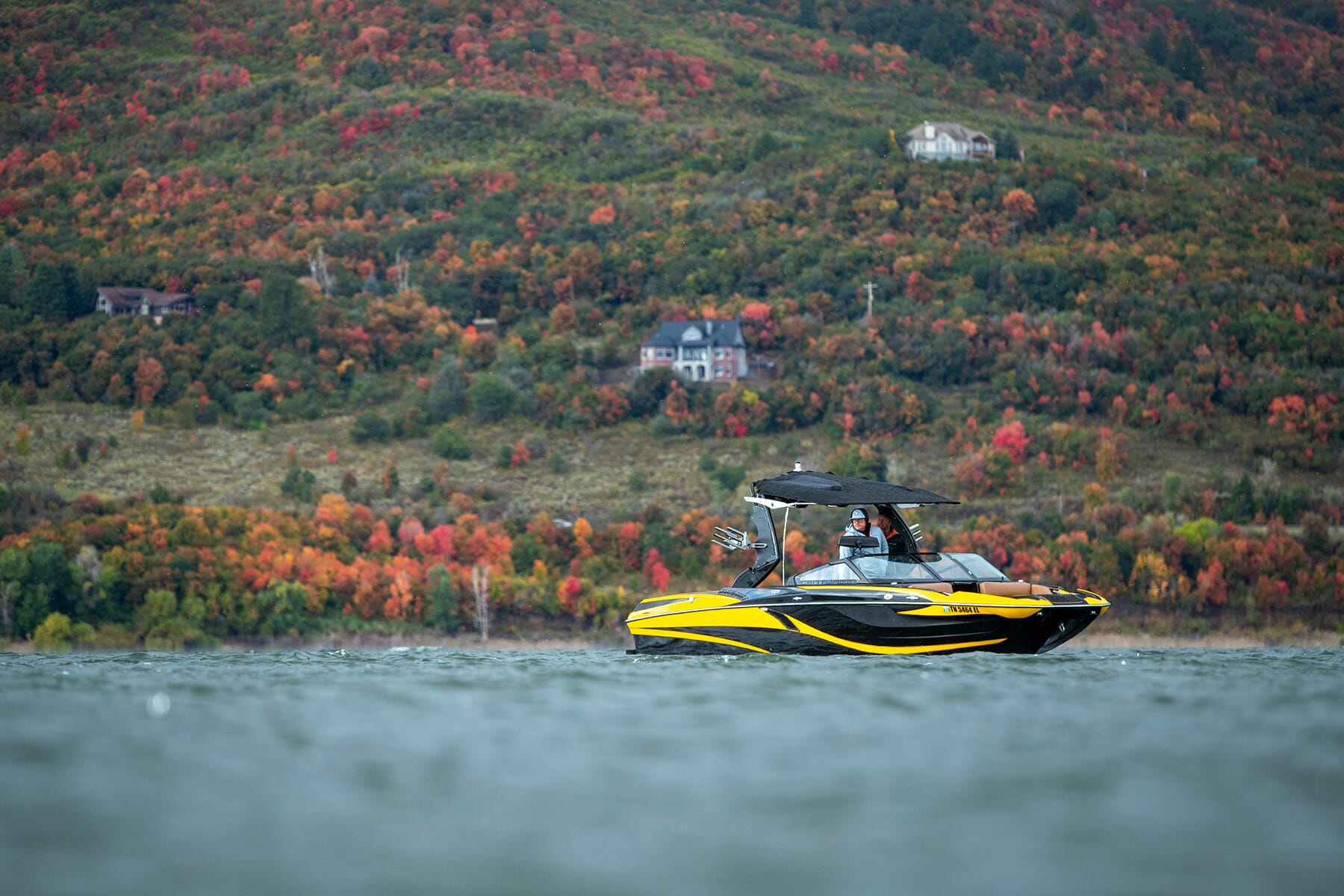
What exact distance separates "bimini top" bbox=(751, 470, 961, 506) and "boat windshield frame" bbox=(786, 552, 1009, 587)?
3.74ft

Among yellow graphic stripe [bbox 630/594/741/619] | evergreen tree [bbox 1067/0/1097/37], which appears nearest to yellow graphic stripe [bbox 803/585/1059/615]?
yellow graphic stripe [bbox 630/594/741/619]

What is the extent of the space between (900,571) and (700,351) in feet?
221

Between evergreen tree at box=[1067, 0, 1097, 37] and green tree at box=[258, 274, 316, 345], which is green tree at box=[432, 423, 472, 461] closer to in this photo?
green tree at box=[258, 274, 316, 345]

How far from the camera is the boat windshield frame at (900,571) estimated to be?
29.0m

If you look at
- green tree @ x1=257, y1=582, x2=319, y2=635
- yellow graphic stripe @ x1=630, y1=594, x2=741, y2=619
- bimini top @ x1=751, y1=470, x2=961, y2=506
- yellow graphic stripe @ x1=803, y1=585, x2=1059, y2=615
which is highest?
bimini top @ x1=751, y1=470, x2=961, y2=506

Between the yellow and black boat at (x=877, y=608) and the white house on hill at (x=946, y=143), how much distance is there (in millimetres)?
94043

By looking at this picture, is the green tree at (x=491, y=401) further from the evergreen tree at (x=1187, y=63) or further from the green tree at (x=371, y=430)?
the evergreen tree at (x=1187, y=63)

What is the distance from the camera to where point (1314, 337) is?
90.6 metres

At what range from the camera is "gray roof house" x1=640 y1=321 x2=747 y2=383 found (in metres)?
94.6

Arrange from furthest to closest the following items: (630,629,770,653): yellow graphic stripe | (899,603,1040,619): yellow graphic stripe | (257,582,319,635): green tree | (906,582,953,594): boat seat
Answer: (257,582,319,635): green tree → (630,629,770,653): yellow graphic stripe → (906,582,953,594): boat seat → (899,603,1040,619): yellow graphic stripe

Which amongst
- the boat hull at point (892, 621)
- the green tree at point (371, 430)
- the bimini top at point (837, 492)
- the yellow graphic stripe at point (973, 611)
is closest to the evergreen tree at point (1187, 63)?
the green tree at point (371, 430)

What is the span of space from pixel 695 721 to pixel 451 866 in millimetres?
7314

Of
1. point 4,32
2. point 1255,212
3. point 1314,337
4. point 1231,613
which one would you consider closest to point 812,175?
point 1255,212

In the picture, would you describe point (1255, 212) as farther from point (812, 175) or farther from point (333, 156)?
point (333, 156)
